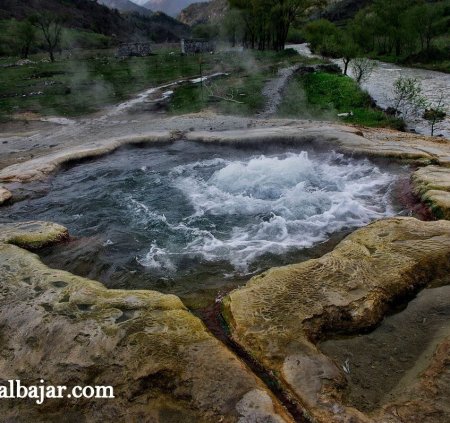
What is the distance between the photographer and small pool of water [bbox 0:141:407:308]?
8.31 meters

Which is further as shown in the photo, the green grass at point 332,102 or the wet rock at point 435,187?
the green grass at point 332,102

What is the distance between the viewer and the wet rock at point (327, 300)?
15.5 feet

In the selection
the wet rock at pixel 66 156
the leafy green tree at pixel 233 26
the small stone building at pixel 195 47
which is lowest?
the wet rock at pixel 66 156

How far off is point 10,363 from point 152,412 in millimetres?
2188

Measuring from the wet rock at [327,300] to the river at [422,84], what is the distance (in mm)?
12320

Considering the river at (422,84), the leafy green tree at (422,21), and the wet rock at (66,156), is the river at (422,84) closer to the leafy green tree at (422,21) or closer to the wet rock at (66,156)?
the leafy green tree at (422,21)

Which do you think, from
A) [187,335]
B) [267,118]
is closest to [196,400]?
[187,335]

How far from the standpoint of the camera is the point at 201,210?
436 inches

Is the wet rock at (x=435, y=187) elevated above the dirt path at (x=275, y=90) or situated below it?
below

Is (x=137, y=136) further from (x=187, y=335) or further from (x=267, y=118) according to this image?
(x=187, y=335)

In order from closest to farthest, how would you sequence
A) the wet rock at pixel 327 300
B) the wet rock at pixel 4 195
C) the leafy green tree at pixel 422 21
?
the wet rock at pixel 327 300
the wet rock at pixel 4 195
the leafy green tree at pixel 422 21

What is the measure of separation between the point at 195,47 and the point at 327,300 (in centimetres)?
5936

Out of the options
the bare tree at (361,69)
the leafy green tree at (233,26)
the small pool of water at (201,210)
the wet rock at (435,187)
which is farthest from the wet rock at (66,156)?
the leafy green tree at (233,26)

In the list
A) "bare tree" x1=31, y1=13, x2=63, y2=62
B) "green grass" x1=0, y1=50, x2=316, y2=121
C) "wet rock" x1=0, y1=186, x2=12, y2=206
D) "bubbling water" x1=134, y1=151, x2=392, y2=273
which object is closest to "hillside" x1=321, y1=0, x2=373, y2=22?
"green grass" x1=0, y1=50, x2=316, y2=121
